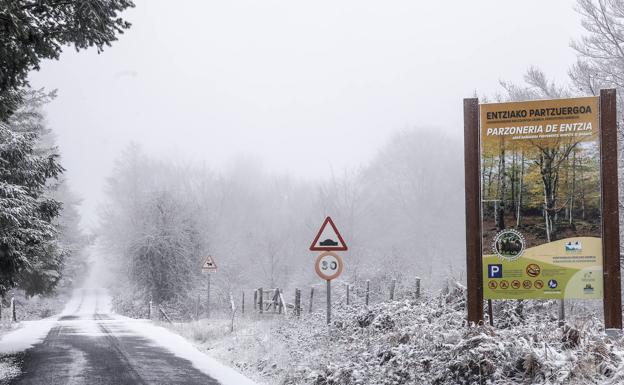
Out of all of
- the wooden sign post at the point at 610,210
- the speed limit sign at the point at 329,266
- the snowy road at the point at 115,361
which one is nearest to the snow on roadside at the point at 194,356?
the snowy road at the point at 115,361

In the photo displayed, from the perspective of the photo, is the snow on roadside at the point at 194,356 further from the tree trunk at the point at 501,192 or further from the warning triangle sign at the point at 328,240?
the tree trunk at the point at 501,192

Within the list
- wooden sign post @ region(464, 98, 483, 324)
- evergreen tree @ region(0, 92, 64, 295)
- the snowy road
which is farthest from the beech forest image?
evergreen tree @ region(0, 92, 64, 295)

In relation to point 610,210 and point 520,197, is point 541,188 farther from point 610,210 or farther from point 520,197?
point 610,210

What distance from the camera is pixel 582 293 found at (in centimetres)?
795

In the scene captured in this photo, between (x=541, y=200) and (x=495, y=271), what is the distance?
3.84ft

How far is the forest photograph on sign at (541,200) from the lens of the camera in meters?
8.05

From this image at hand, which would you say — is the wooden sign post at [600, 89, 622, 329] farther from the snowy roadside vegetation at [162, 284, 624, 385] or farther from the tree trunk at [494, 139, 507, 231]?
the tree trunk at [494, 139, 507, 231]

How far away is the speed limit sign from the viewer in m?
11.8

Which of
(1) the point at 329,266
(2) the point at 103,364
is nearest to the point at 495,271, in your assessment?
(1) the point at 329,266

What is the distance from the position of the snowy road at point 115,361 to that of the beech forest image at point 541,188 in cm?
528

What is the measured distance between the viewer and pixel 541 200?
27.2ft

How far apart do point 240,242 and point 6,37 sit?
51215 mm

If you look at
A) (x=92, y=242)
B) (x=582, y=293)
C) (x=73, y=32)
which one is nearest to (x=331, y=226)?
(x=582, y=293)

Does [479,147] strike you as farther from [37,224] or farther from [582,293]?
[37,224]
